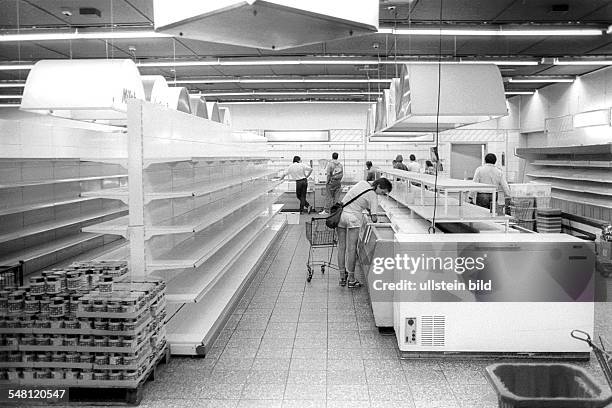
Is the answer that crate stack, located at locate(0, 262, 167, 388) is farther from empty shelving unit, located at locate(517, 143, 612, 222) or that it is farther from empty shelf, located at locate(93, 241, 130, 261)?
empty shelving unit, located at locate(517, 143, 612, 222)

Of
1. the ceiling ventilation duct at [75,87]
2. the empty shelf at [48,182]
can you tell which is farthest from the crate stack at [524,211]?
the ceiling ventilation duct at [75,87]

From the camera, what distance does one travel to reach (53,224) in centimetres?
848

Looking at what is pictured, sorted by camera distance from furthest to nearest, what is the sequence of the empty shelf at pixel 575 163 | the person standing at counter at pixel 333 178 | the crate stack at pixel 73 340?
the person standing at counter at pixel 333 178
the empty shelf at pixel 575 163
the crate stack at pixel 73 340

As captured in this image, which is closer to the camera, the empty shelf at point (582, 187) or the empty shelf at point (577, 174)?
the empty shelf at point (582, 187)

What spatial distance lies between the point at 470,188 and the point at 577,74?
989 centimetres

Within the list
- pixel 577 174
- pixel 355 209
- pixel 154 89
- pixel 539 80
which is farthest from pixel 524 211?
pixel 154 89

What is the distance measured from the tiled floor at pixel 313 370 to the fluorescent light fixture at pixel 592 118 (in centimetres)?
681

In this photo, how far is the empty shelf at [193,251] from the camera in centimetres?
526

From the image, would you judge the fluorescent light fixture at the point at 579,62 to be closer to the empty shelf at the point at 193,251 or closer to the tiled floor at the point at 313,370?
the tiled floor at the point at 313,370

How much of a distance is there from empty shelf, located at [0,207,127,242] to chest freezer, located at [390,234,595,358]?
5.25 meters

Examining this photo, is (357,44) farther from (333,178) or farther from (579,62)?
(333,178)

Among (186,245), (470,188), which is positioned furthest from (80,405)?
(470,188)

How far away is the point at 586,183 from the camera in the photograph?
1184 centimetres

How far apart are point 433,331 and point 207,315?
225 cm
